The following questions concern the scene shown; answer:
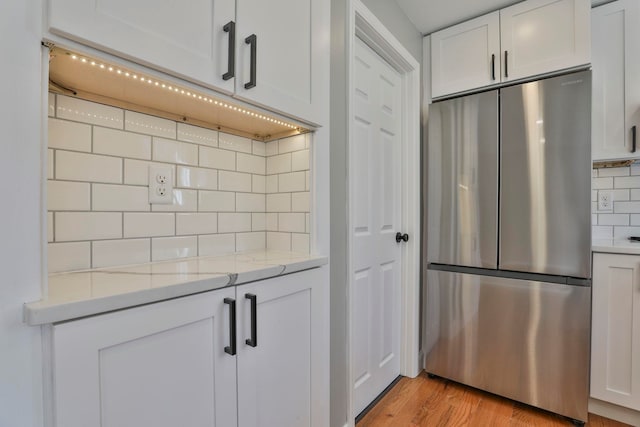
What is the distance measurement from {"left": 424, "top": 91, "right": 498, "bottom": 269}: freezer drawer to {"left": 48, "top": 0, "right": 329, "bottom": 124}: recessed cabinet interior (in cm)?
106

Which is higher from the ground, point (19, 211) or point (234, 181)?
point (234, 181)

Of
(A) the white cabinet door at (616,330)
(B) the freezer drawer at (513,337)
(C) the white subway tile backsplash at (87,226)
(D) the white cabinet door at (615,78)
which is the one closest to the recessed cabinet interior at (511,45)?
(D) the white cabinet door at (615,78)

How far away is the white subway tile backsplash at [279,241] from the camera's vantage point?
1362 mm

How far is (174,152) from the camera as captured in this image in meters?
1.12

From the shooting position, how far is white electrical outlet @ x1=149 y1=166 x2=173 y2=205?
105cm

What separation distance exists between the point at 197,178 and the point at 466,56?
6.11 feet

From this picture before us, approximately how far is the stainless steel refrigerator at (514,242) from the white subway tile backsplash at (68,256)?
182 centimetres

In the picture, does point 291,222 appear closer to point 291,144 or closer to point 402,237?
point 291,144

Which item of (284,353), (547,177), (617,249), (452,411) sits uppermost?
(547,177)

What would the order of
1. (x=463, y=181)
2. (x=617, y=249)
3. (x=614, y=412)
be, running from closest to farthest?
(x=617, y=249), (x=614, y=412), (x=463, y=181)

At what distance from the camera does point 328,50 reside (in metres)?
1.32

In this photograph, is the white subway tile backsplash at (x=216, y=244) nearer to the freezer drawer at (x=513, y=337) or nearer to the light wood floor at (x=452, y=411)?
the light wood floor at (x=452, y=411)

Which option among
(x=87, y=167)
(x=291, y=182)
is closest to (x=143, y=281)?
(x=87, y=167)

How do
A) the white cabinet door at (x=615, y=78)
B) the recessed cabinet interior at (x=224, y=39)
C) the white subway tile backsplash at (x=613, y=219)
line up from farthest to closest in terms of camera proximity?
1. the white subway tile backsplash at (x=613, y=219)
2. the white cabinet door at (x=615, y=78)
3. the recessed cabinet interior at (x=224, y=39)
